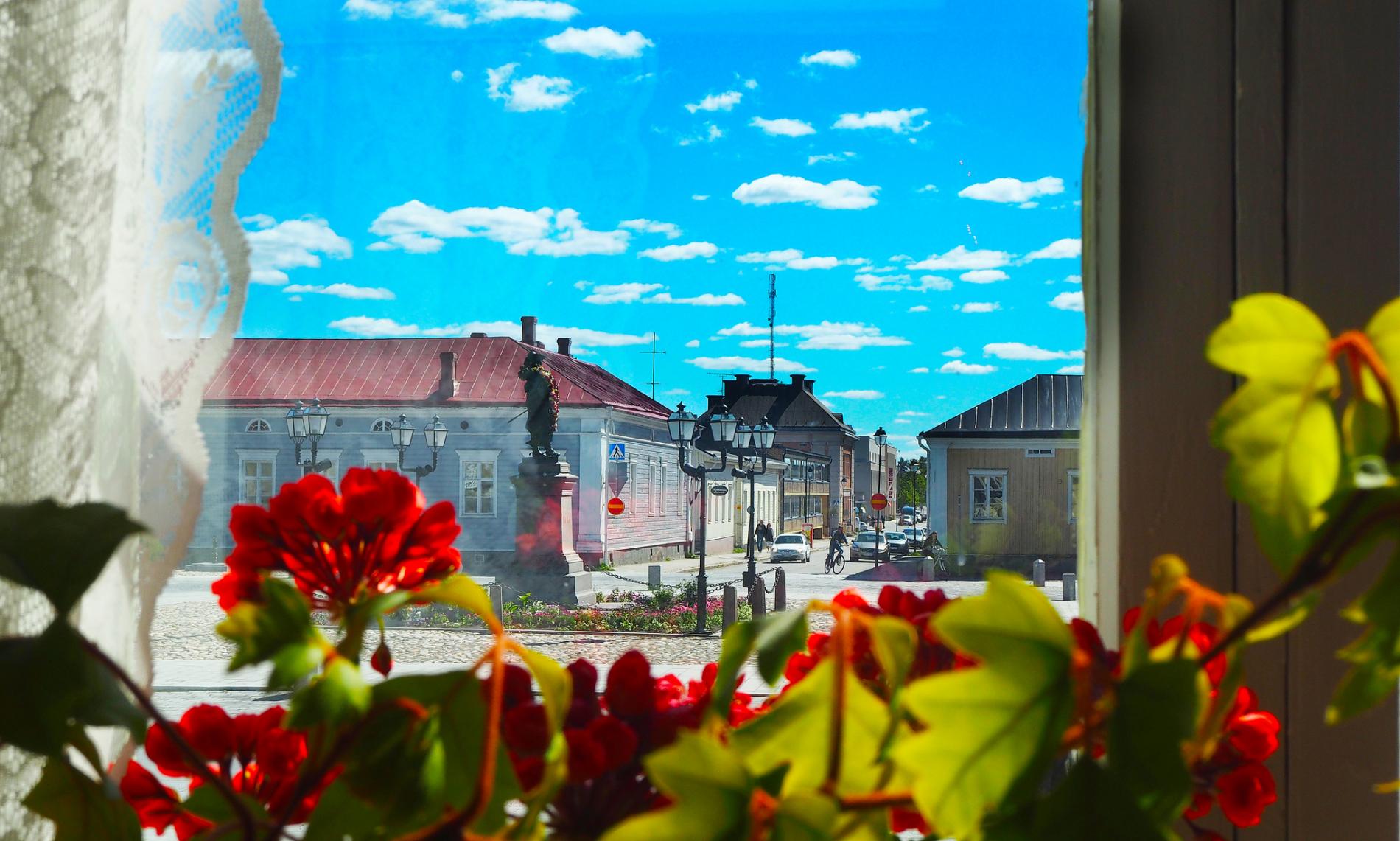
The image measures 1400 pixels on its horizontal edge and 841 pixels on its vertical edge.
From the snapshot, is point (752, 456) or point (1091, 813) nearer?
point (1091, 813)

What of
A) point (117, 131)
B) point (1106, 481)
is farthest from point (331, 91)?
point (1106, 481)

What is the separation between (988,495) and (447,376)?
495 mm

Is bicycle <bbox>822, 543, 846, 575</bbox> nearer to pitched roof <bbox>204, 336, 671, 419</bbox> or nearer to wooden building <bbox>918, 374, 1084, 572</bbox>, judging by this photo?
wooden building <bbox>918, 374, 1084, 572</bbox>

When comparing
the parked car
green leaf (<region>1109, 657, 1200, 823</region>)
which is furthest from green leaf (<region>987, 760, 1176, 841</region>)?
the parked car

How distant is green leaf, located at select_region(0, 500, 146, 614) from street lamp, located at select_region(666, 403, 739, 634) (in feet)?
2.01

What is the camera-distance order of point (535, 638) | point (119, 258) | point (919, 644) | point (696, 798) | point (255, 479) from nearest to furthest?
point (696, 798), point (919, 644), point (119, 258), point (255, 479), point (535, 638)

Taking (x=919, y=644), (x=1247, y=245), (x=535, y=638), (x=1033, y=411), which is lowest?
(x=535, y=638)

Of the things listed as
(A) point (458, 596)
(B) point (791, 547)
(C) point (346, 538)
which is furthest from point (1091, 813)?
(B) point (791, 547)

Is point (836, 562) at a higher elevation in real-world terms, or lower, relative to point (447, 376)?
lower

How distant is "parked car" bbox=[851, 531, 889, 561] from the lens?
910 millimetres

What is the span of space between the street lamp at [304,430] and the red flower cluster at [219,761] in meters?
0.42

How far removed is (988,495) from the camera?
2.85 feet

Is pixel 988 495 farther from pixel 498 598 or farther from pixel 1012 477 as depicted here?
pixel 498 598

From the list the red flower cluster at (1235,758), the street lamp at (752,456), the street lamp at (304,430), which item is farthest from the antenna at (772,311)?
the red flower cluster at (1235,758)
